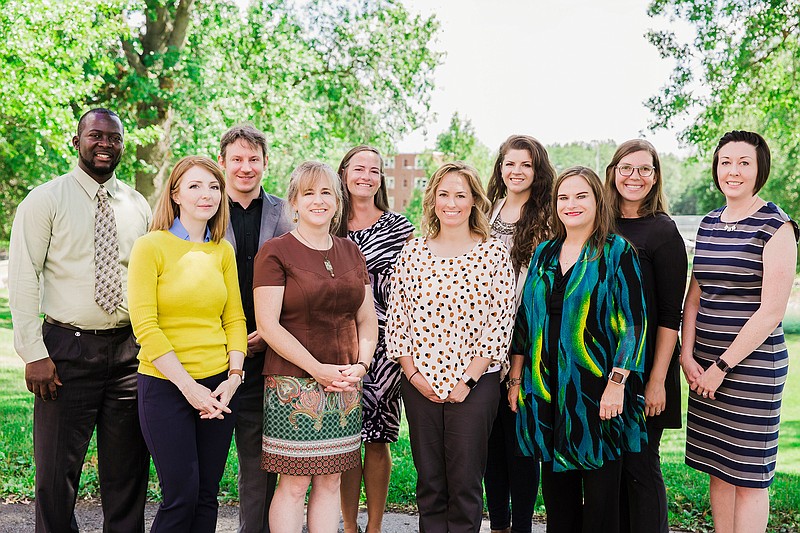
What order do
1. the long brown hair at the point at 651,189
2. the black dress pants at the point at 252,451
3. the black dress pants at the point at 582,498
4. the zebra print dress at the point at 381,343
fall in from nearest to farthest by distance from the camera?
the black dress pants at the point at 582,498, the long brown hair at the point at 651,189, the black dress pants at the point at 252,451, the zebra print dress at the point at 381,343

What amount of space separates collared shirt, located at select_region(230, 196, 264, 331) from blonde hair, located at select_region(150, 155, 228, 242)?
375 mm

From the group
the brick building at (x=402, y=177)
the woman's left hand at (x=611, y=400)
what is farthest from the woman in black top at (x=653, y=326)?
the brick building at (x=402, y=177)

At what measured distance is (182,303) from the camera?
11.2 ft

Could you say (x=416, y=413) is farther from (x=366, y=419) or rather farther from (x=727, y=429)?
(x=727, y=429)

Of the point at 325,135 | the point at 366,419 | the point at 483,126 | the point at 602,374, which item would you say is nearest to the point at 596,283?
the point at 602,374

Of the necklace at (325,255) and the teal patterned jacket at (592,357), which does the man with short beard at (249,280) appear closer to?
the necklace at (325,255)

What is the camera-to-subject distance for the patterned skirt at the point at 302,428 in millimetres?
3594

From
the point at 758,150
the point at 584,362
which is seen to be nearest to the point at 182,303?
the point at 584,362

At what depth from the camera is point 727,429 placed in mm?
3730

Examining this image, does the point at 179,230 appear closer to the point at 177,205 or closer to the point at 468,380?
the point at 177,205

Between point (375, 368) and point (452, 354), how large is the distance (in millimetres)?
780

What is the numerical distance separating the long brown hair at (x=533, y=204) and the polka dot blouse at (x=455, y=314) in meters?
0.37

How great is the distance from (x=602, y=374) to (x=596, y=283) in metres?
0.46

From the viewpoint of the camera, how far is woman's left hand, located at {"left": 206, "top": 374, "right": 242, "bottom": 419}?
11.3 feet
